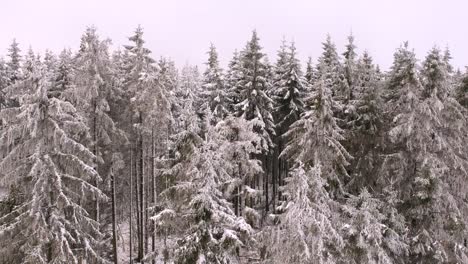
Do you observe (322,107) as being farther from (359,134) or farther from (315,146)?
(359,134)

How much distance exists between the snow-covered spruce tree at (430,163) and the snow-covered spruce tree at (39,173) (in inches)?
606

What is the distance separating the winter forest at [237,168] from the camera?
15.5 metres

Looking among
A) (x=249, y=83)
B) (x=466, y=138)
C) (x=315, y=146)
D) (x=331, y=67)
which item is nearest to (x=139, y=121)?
(x=249, y=83)

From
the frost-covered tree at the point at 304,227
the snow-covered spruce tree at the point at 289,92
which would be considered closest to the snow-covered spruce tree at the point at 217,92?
the snow-covered spruce tree at the point at 289,92

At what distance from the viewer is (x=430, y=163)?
66.0 ft

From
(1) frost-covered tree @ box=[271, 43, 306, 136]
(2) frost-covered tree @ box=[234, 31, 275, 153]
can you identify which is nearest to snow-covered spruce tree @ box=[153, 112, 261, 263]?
(2) frost-covered tree @ box=[234, 31, 275, 153]

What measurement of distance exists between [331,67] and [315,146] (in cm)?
1417

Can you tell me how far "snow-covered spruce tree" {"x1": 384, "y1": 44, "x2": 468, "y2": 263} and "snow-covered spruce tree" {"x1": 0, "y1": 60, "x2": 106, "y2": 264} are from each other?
15.4 metres

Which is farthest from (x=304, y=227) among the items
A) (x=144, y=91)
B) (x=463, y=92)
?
(x=463, y=92)

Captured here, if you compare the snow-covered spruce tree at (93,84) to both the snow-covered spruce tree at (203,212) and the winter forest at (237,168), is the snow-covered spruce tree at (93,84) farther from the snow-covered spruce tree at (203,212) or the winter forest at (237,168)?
the snow-covered spruce tree at (203,212)

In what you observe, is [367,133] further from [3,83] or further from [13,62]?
[13,62]

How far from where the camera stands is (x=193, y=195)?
49.0 ft

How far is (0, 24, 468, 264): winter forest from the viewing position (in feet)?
50.7

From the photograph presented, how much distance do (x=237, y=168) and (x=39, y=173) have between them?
876 cm
